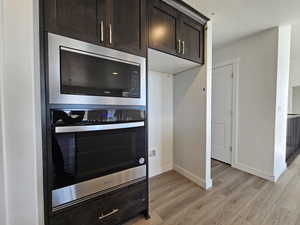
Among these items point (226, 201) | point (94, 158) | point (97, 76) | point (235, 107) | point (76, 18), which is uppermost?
point (76, 18)

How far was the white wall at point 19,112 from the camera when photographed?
767 millimetres

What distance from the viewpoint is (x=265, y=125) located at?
95.1 inches

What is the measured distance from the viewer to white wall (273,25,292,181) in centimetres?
231

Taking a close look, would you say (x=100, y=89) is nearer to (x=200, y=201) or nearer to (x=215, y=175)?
(x=200, y=201)

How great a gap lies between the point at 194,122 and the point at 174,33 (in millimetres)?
1293

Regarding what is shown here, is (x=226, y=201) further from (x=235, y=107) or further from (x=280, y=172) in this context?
(x=235, y=107)

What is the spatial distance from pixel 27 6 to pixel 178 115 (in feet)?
7.42

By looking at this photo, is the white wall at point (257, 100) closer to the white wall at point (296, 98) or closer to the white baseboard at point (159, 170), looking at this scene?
the white baseboard at point (159, 170)

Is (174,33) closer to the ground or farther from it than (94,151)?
farther from it

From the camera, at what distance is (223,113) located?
3059mm

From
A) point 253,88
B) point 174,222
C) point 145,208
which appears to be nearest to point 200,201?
point 174,222

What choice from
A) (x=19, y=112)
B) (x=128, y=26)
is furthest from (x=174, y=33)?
(x=19, y=112)

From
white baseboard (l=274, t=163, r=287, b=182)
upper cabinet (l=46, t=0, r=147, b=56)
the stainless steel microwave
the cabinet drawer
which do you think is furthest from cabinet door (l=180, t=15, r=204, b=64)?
white baseboard (l=274, t=163, r=287, b=182)

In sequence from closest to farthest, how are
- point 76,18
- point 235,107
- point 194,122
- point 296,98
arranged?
point 76,18 → point 194,122 → point 235,107 → point 296,98
